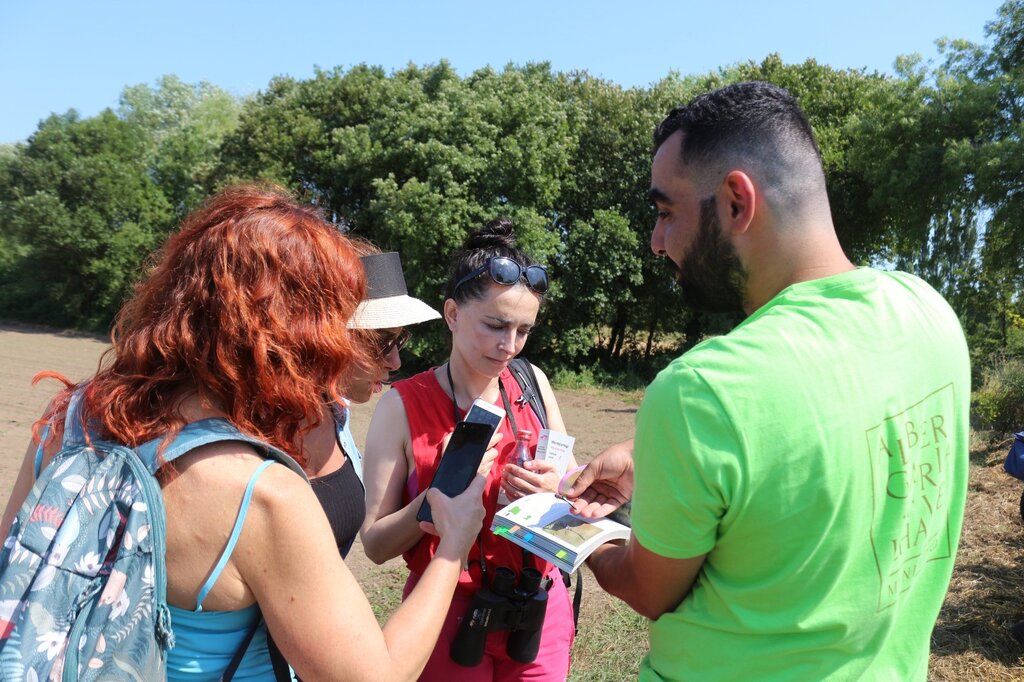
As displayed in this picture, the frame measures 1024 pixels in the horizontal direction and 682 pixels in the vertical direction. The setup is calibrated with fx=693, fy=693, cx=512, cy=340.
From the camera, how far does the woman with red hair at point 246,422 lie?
134cm

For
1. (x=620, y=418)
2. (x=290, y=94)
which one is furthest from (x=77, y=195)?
(x=620, y=418)

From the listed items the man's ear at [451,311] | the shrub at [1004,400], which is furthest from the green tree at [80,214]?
the man's ear at [451,311]

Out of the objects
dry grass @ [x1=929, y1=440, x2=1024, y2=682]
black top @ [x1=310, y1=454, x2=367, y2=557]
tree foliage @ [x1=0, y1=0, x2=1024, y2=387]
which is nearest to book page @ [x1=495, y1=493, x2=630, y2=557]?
black top @ [x1=310, y1=454, x2=367, y2=557]

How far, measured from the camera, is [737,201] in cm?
147

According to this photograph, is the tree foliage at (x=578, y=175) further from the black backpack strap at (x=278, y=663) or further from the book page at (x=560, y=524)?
the black backpack strap at (x=278, y=663)

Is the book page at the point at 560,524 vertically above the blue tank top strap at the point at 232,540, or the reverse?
the blue tank top strap at the point at 232,540

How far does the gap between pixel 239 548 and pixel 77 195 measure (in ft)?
94.9

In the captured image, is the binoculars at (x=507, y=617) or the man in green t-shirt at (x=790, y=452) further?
the binoculars at (x=507, y=617)

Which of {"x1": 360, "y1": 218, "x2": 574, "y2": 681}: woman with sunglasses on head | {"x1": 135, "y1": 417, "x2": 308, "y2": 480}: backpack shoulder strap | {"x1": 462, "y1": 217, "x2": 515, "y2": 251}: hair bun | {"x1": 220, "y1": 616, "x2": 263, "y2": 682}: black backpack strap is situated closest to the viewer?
{"x1": 135, "y1": 417, "x2": 308, "y2": 480}: backpack shoulder strap

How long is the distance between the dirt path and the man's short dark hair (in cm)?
481

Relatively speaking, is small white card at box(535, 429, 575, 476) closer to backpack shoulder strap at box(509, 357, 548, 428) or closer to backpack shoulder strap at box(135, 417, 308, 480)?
backpack shoulder strap at box(509, 357, 548, 428)

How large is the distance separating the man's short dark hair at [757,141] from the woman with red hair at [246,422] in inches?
33.9

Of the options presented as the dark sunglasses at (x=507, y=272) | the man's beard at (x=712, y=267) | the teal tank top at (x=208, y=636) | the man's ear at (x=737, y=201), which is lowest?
the teal tank top at (x=208, y=636)

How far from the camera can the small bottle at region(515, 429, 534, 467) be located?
250cm
